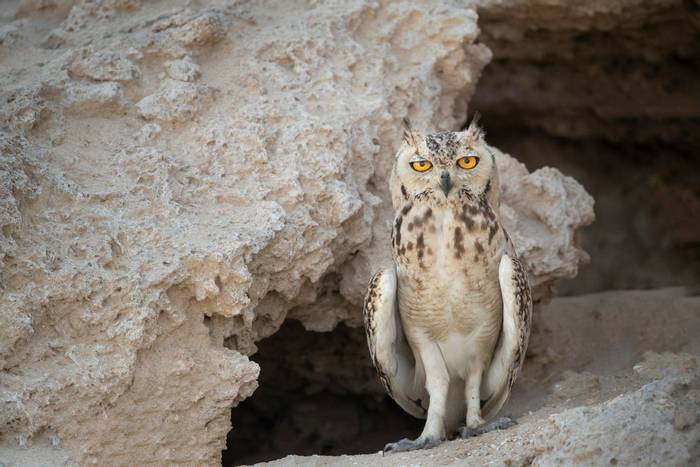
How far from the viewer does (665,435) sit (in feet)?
10.3

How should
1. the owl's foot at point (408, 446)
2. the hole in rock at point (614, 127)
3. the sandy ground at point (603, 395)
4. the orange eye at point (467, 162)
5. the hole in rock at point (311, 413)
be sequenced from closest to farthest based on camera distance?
the sandy ground at point (603, 395)
the owl's foot at point (408, 446)
the orange eye at point (467, 162)
the hole in rock at point (311, 413)
the hole in rock at point (614, 127)

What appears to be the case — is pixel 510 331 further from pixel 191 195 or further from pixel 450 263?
pixel 191 195

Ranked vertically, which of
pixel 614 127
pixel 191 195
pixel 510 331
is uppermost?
pixel 191 195

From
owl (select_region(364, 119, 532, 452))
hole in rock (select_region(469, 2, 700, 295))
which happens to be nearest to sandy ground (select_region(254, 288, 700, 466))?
owl (select_region(364, 119, 532, 452))

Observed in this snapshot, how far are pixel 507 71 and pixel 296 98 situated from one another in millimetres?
A: 3431

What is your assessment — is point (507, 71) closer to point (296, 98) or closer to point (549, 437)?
point (296, 98)

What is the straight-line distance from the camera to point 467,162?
451 cm

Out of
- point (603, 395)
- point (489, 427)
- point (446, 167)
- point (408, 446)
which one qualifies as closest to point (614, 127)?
point (603, 395)

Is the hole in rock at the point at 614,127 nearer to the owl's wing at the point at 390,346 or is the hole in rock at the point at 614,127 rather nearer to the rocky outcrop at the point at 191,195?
the rocky outcrop at the point at 191,195

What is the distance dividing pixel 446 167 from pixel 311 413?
2716 millimetres

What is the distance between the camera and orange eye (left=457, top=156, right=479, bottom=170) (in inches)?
177

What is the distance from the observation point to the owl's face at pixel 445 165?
4.44m

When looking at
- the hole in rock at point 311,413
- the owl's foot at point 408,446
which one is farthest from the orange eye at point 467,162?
the hole in rock at point 311,413

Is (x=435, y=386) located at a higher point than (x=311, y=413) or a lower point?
higher
